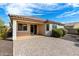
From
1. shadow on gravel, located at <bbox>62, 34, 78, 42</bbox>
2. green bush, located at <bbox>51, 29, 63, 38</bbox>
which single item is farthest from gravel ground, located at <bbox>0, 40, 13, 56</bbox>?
shadow on gravel, located at <bbox>62, 34, 78, 42</bbox>

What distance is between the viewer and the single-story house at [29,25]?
11.5 meters

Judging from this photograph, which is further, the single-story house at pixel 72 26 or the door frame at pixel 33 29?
the door frame at pixel 33 29

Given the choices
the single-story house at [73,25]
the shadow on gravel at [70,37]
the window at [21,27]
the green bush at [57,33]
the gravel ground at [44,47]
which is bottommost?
the gravel ground at [44,47]

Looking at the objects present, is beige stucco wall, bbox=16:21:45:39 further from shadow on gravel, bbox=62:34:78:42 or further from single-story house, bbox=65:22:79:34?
single-story house, bbox=65:22:79:34

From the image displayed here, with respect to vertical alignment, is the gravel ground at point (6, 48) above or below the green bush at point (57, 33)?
below

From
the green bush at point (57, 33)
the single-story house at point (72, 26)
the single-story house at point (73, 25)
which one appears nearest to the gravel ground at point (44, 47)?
the green bush at point (57, 33)

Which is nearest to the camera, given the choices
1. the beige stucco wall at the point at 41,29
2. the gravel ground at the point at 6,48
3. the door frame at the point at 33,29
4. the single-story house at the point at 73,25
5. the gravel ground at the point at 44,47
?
the gravel ground at the point at 6,48

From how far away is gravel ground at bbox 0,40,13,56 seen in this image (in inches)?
426

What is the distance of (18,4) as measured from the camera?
35.8 feet

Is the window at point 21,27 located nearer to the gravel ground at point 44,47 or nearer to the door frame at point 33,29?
the door frame at point 33,29

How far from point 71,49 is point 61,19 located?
1.90 meters

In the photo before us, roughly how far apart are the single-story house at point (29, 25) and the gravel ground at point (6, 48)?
1.65ft

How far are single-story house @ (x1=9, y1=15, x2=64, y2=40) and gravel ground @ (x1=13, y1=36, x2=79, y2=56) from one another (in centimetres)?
47

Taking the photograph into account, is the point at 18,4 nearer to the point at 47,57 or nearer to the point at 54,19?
the point at 54,19
